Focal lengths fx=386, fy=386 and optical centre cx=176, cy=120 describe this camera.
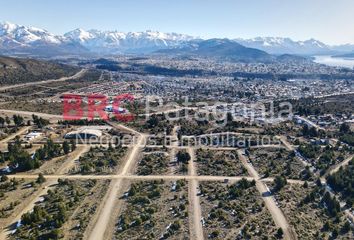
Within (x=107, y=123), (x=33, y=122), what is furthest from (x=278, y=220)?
(x=33, y=122)

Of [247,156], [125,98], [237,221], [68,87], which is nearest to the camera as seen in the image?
[237,221]

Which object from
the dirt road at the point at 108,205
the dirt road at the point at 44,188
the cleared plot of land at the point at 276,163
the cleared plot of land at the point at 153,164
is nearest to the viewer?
the dirt road at the point at 108,205

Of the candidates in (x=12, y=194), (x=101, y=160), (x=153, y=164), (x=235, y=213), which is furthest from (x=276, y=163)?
(x=12, y=194)

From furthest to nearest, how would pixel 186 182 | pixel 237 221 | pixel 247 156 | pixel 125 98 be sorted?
pixel 125 98 < pixel 247 156 < pixel 186 182 < pixel 237 221

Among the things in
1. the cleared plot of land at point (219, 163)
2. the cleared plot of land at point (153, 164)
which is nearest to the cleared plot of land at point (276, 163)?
the cleared plot of land at point (219, 163)

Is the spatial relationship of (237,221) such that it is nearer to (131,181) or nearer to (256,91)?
(131,181)

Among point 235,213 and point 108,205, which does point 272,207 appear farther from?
point 108,205

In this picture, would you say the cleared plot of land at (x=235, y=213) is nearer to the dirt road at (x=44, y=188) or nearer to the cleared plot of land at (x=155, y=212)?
the cleared plot of land at (x=155, y=212)
